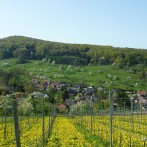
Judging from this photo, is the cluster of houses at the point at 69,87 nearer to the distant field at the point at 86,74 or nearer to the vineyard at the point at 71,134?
the distant field at the point at 86,74

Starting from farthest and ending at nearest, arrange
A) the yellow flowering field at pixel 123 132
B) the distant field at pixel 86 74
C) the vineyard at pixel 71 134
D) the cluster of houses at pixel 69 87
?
the distant field at pixel 86 74
the cluster of houses at pixel 69 87
the yellow flowering field at pixel 123 132
the vineyard at pixel 71 134

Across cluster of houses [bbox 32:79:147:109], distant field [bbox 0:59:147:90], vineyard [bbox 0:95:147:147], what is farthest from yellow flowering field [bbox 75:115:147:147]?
distant field [bbox 0:59:147:90]

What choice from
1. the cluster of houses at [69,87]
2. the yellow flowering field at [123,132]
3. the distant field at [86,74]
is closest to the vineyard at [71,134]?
the yellow flowering field at [123,132]

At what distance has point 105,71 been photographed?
563ft

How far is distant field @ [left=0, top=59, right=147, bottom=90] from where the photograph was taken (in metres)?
147

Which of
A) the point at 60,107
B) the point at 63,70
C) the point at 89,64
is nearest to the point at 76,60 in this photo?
the point at 89,64

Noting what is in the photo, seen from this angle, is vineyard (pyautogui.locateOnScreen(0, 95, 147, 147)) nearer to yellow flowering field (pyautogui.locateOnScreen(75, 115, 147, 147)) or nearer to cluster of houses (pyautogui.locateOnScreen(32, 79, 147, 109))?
yellow flowering field (pyautogui.locateOnScreen(75, 115, 147, 147))

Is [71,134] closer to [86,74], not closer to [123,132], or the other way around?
[123,132]

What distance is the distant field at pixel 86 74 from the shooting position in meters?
147

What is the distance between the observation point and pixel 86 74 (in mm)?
166125

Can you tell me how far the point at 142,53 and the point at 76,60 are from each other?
3612cm

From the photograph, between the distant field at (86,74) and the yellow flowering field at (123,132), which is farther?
the distant field at (86,74)

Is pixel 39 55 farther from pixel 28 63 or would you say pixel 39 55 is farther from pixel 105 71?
pixel 105 71

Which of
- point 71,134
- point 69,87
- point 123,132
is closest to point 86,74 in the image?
point 69,87
